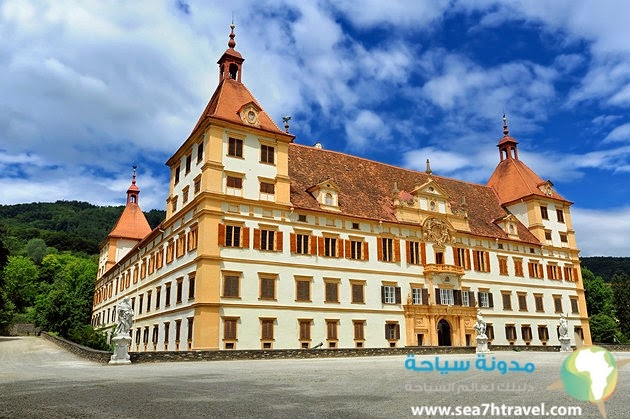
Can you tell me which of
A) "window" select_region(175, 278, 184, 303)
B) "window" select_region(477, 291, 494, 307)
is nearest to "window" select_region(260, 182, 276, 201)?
"window" select_region(175, 278, 184, 303)

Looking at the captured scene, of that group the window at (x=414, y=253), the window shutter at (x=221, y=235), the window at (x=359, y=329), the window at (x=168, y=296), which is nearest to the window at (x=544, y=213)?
the window at (x=414, y=253)

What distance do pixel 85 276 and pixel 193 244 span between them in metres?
55.2

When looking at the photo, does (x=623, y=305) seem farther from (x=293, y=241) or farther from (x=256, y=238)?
(x=256, y=238)

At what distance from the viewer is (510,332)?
43500 millimetres

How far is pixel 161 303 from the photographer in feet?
123

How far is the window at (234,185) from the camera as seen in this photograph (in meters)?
33.4

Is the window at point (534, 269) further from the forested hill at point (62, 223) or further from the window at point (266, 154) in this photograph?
the forested hill at point (62, 223)

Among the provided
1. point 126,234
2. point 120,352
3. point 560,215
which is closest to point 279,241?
A: point 120,352

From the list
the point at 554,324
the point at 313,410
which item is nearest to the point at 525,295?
the point at 554,324

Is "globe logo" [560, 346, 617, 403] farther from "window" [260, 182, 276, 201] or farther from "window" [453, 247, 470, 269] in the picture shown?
"window" [453, 247, 470, 269]

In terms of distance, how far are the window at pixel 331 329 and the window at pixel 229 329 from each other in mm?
6626

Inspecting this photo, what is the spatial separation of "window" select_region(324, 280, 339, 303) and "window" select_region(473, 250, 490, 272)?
45.9 feet

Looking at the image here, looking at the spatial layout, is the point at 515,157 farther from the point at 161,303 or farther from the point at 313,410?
the point at 313,410

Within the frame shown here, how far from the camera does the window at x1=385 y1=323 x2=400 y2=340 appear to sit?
3684 centimetres
